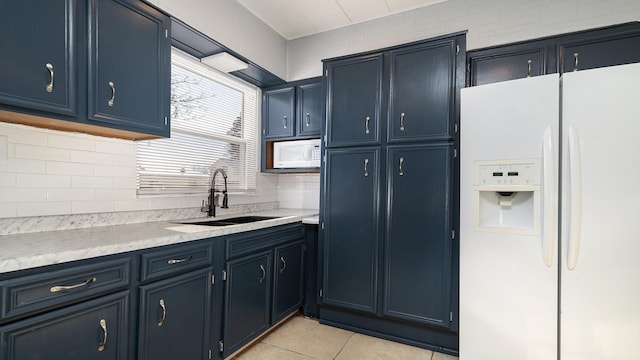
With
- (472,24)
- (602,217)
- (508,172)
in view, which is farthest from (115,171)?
(472,24)

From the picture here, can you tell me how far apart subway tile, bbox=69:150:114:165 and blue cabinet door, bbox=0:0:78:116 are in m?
0.41

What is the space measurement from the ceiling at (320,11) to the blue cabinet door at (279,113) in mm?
681

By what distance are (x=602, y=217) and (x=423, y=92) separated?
1337mm

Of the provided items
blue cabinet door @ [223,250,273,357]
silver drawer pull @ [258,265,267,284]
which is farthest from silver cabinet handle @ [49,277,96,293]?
silver drawer pull @ [258,265,267,284]

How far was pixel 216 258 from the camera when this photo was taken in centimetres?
191

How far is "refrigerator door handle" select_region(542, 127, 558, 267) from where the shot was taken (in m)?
1.69

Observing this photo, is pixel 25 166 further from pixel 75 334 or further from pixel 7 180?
pixel 75 334

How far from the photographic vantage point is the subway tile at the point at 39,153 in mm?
1607

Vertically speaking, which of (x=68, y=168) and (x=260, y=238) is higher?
(x=68, y=168)

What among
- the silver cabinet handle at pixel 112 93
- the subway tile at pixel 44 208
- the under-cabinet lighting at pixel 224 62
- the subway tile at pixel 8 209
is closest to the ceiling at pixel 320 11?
the under-cabinet lighting at pixel 224 62

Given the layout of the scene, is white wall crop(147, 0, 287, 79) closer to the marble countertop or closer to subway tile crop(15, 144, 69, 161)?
subway tile crop(15, 144, 69, 161)

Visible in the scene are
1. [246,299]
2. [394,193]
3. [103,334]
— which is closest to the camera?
[103,334]

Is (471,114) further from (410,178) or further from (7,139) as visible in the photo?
(7,139)

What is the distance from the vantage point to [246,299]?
7.05ft
